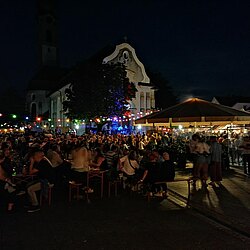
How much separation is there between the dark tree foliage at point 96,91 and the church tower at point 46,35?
1290 inches

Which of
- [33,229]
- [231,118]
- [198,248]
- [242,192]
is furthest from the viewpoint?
[231,118]

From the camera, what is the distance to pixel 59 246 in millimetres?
5375

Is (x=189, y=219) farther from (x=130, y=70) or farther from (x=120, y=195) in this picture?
(x=130, y=70)

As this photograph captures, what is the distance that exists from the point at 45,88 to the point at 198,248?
54.3m

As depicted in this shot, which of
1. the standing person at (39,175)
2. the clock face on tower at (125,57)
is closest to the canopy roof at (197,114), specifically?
the standing person at (39,175)

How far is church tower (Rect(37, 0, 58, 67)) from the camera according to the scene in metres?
60.2

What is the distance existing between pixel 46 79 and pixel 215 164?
5080 centimetres

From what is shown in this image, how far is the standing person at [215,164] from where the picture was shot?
34.7 feet

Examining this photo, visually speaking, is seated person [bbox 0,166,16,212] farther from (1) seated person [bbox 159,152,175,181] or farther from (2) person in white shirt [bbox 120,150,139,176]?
(1) seated person [bbox 159,152,175,181]

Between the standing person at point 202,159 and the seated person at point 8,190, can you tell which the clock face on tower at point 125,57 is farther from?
the seated person at point 8,190

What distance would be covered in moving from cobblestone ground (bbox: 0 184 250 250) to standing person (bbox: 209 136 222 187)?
9.22 ft

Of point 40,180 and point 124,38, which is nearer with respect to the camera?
point 40,180

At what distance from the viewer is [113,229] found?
20.7 ft

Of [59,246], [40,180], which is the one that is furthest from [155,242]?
[40,180]
